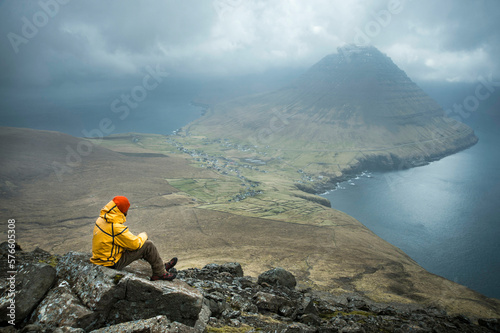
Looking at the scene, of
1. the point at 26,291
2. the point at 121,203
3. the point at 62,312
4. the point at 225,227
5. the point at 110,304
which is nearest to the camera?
the point at 62,312

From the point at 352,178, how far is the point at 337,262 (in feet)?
459

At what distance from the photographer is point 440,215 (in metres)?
113

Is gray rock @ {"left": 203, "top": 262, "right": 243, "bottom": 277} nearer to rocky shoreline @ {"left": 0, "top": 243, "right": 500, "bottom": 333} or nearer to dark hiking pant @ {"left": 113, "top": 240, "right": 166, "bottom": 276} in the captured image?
rocky shoreline @ {"left": 0, "top": 243, "right": 500, "bottom": 333}

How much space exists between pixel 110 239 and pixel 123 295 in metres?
2.13

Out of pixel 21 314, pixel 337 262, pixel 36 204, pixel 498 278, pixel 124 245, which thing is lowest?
pixel 498 278

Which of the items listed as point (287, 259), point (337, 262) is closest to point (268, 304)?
point (287, 259)

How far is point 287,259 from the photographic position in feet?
163

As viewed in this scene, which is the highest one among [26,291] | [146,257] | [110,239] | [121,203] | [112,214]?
[121,203]

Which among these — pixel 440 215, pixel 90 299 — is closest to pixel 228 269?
pixel 90 299

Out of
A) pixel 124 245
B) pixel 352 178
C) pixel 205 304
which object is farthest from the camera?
pixel 352 178

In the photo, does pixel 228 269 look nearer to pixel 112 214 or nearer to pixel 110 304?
pixel 110 304

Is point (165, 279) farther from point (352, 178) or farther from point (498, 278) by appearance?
point (352, 178)

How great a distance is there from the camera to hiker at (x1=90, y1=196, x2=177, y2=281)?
10.5 metres

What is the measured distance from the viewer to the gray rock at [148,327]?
8.86 metres
